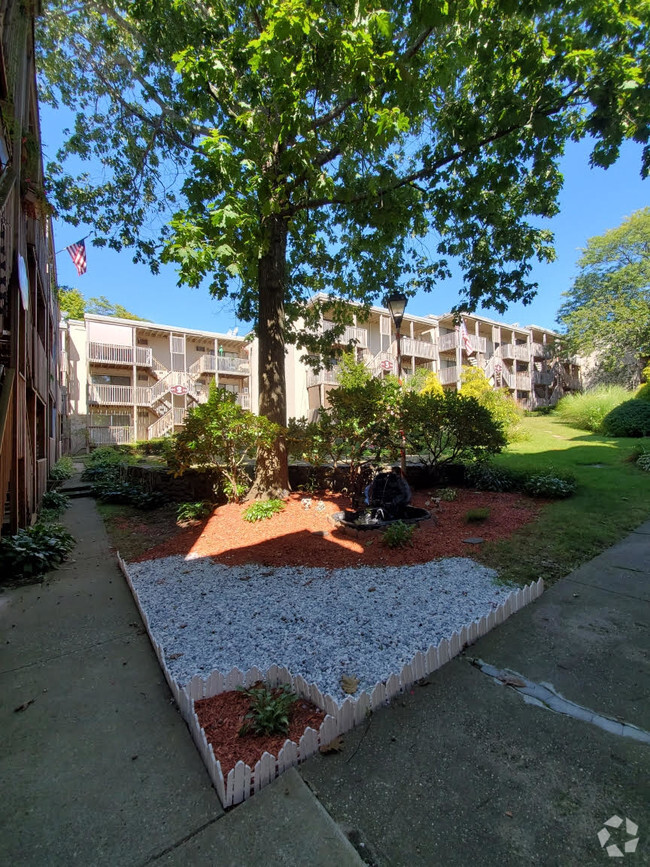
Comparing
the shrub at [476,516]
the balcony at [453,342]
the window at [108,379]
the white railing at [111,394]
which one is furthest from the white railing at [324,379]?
the shrub at [476,516]

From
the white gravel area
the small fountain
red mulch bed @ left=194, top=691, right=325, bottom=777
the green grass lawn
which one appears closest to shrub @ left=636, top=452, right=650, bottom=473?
the green grass lawn

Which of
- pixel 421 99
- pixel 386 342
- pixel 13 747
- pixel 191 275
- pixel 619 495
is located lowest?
pixel 13 747

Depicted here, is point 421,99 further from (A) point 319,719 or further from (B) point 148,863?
(B) point 148,863

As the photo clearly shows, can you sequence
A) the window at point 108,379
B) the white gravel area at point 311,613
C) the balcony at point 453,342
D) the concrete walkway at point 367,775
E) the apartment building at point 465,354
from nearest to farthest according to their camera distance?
the concrete walkway at point 367,775 < the white gravel area at point 311,613 < the window at point 108,379 < the apartment building at point 465,354 < the balcony at point 453,342

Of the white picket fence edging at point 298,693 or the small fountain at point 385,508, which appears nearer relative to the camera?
the white picket fence edging at point 298,693

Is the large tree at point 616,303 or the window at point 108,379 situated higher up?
the large tree at point 616,303

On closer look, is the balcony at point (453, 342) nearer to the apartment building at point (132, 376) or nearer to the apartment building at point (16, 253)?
the apartment building at point (132, 376)

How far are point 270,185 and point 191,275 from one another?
1.53 metres

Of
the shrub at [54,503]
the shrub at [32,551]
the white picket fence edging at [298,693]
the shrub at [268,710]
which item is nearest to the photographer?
the white picket fence edging at [298,693]

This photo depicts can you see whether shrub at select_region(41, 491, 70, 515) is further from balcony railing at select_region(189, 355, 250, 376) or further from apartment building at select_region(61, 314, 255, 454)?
balcony railing at select_region(189, 355, 250, 376)

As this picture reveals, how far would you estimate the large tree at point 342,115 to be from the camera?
4.41 meters

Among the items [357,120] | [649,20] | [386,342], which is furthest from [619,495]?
[386,342]

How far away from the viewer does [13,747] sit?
2000 millimetres

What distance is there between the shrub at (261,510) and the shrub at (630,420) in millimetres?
13227
